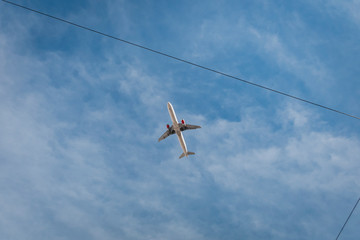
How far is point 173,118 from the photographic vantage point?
246ft

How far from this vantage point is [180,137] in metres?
78.5

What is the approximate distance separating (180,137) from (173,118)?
6276 millimetres
